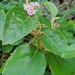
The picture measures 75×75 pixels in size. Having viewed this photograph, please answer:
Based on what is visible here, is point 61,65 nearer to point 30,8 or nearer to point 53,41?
point 53,41

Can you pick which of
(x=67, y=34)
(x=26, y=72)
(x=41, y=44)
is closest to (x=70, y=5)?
(x=67, y=34)

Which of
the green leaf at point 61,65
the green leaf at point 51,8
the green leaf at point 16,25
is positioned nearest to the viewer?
the green leaf at point 16,25

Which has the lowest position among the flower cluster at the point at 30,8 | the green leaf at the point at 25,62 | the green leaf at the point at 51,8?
the green leaf at the point at 25,62

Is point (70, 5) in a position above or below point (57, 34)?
below

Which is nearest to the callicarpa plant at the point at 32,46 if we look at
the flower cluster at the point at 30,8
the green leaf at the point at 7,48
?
the flower cluster at the point at 30,8

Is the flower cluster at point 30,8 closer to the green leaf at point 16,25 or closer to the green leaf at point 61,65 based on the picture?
the green leaf at point 16,25

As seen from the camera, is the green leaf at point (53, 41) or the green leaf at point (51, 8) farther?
the green leaf at point (51, 8)

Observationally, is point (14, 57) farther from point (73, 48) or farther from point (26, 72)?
point (73, 48)
